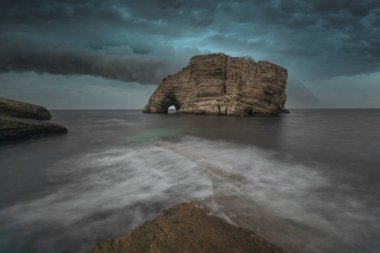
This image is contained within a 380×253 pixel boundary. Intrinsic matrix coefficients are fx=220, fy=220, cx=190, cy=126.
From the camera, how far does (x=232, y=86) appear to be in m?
52.8

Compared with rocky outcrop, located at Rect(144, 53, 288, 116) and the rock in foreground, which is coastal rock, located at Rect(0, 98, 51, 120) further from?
rocky outcrop, located at Rect(144, 53, 288, 116)

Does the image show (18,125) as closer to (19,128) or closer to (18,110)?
(19,128)

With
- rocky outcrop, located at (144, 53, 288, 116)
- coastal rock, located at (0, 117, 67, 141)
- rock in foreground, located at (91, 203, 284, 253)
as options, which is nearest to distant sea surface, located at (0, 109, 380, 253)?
rock in foreground, located at (91, 203, 284, 253)

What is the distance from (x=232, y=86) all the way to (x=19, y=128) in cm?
4514

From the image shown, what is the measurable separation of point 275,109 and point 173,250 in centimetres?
5654

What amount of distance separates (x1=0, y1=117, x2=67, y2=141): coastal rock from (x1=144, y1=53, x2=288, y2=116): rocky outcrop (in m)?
40.6

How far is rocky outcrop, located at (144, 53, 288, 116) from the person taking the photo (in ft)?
169

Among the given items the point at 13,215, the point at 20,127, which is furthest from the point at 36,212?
the point at 20,127

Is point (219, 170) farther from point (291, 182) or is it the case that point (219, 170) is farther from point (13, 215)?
point (13, 215)

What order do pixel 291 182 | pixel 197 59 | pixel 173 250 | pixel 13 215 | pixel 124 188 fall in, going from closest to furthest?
pixel 173 250, pixel 13 215, pixel 124 188, pixel 291 182, pixel 197 59

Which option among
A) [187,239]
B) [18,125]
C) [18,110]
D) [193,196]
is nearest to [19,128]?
[18,125]

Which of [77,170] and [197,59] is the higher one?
[197,59]

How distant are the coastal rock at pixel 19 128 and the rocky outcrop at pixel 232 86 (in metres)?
40.6

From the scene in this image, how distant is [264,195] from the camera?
4.97m
